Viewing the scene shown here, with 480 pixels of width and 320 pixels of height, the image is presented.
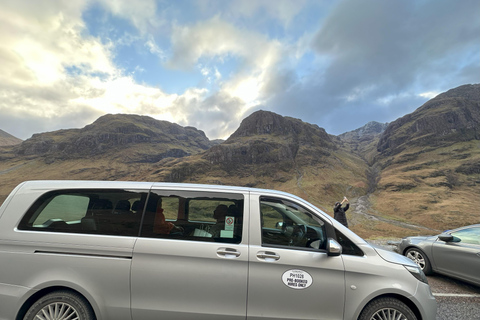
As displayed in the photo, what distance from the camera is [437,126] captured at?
480 feet

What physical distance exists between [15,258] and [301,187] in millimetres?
110518

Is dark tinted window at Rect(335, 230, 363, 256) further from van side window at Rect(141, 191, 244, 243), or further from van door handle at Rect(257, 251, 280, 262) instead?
van side window at Rect(141, 191, 244, 243)

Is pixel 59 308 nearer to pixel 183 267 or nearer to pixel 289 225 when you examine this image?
pixel 183 267

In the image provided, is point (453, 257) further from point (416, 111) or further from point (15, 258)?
point (416, 111)

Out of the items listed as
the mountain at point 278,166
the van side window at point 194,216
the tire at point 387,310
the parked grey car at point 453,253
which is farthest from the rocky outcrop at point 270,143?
the tire at point 387,310

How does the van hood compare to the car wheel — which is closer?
the van hood

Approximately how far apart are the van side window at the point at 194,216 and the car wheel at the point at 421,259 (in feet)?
20.8

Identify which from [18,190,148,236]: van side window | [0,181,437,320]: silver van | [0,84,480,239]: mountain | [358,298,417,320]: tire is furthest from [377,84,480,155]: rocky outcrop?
[18,190,148,236]: van side window

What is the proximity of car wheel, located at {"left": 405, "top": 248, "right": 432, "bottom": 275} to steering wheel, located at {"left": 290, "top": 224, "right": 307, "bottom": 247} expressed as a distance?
5317 millimetres

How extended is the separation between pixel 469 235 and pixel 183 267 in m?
7.32

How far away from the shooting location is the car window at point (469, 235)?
5996 millimetres

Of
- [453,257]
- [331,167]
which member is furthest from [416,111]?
[453,257]

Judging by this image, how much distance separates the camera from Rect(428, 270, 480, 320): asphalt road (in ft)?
15.3

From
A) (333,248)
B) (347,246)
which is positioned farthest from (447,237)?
(333,248)
